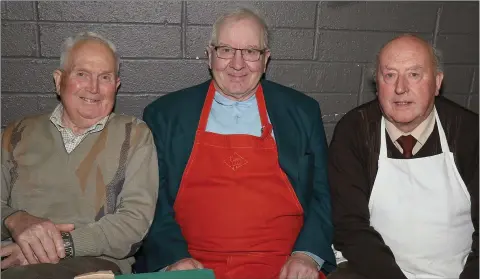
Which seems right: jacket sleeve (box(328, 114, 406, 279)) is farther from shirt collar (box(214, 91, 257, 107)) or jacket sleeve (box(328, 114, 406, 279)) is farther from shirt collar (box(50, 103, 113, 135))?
shirt collar (box(50, 103, 113, 135))

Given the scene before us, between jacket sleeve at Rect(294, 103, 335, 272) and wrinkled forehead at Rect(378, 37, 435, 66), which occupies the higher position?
wrinkled forehead at Rect(378, 37, 435, 66)

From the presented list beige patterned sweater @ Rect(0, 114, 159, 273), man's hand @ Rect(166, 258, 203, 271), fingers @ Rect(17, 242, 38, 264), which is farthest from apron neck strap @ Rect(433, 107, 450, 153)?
fingers @ Rect(17, 242, 38, 264)

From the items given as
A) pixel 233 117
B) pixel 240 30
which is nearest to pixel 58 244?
pixel 233 117

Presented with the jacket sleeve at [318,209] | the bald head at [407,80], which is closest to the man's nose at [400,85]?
the bald head at [407,80]

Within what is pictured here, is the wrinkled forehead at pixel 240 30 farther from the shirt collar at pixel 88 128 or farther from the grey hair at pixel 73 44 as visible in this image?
the shirt collar at pixel 88 128

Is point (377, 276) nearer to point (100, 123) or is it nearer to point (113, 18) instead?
point (100, 123)

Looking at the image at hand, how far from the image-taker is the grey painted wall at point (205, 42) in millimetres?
2514

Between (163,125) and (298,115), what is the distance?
0.61 m

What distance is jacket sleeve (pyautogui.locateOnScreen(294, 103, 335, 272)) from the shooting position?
7.34 ft

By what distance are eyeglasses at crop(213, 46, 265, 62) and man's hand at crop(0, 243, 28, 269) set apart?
114cm

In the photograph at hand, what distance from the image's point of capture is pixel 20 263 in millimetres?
1991

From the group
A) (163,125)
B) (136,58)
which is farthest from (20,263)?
(136,58)

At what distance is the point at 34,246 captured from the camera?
6.47 ft

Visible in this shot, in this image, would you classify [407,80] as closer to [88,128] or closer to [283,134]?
[283,134]
